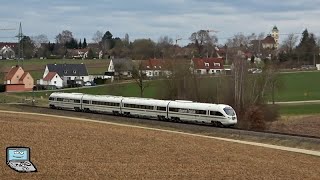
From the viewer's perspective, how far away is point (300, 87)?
106 m

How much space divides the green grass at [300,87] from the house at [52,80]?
47976 millimetres

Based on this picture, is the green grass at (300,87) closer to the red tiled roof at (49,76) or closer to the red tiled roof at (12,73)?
the red tiled roof at (49,76)

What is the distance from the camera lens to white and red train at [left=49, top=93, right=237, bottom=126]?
139ft

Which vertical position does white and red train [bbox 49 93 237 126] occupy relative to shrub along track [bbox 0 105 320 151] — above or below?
above

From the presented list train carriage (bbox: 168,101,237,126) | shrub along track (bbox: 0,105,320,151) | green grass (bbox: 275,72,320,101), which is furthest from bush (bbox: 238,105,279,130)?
green grass (bbox: 275,72,320,101)

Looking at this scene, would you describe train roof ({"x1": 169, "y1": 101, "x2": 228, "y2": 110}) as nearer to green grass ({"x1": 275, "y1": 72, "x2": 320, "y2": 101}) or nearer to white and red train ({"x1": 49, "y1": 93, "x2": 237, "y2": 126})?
white and red train ({"x1": 49, "y1": 93, "x2": 237, "y2": 126})

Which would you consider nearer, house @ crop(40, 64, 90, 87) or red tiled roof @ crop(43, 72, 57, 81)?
red tiled roof @ crop(43, 72, 57, 81)

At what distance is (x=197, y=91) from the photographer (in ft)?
220

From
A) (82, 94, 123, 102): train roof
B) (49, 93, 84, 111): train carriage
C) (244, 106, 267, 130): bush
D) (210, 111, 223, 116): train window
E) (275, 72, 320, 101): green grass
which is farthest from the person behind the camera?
(275, 72, 320, 101): green grass

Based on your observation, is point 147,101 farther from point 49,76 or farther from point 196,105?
point 49,76

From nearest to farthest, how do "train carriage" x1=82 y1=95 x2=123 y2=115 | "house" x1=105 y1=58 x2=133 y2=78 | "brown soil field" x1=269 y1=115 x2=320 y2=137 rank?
1. "brown soil field" x1=269 y1=115 x2=320 y2=137
2. "train carriage" x1=82 y1=95 x2=123 y2=115
3. "house" x1=105 y1=58 x2=133 y2=78

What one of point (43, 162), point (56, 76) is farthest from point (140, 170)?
point (56, 76)

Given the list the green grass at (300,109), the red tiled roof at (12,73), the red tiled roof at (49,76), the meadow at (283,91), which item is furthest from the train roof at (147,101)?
the red tiled roof at (49,76)

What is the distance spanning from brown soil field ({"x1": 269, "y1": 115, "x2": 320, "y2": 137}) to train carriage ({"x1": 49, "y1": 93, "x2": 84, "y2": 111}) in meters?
21.0
